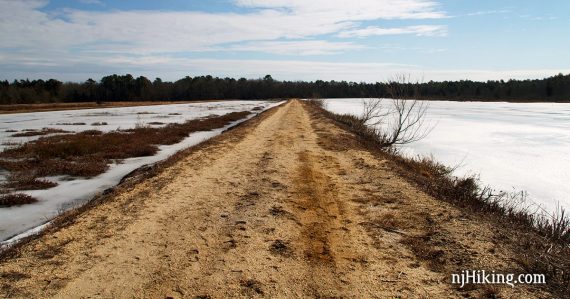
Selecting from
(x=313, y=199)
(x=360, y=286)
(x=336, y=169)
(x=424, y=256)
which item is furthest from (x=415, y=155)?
(x=360, y=286)

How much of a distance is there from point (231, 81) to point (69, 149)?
127771 millimetres

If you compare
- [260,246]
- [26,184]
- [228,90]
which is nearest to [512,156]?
[260,246]

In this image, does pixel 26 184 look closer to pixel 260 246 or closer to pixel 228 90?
pixel 260 246

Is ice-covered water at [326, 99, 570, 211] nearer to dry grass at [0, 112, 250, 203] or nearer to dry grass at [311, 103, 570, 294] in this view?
dry grass at [311, 103, 570, 294]

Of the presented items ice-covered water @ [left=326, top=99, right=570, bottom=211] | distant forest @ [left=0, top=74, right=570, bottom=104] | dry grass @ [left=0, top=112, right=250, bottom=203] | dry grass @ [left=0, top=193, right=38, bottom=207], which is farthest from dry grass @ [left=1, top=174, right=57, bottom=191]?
distant forest @ [left=0, top=74, right=570, bottom=104]

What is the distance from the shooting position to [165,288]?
415 centimetres

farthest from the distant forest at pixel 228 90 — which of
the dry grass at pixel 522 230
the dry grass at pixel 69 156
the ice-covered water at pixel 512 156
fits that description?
the dry grass at pixel 522 230

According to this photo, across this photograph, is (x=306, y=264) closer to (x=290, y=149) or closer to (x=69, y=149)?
(x=290, y=149)

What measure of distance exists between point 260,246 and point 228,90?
127 metres

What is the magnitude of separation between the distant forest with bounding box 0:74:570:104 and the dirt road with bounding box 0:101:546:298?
53.2m

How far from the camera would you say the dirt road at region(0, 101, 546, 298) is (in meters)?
4.20

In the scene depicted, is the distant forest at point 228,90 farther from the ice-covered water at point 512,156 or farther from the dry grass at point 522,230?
the dry grass at point 522,230

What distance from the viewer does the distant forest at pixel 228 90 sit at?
Answer: 8356 cm

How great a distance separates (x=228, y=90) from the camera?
422ft
